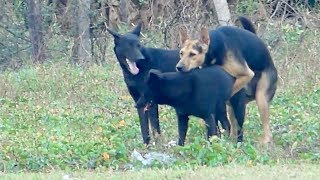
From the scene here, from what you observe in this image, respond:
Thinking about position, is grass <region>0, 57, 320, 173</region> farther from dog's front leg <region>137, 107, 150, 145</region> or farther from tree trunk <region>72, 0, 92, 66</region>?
tree trunk <region>72, 0, 92, 66</region>

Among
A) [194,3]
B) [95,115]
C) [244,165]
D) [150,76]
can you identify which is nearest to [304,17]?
[194,3]

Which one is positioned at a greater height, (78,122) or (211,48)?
(211,48)

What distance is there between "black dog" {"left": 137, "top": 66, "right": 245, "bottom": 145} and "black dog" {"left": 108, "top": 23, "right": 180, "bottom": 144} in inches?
20.8

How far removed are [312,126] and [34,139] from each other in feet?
11.0

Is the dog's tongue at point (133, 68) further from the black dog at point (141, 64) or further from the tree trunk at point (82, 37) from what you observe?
the tree trunk at point (82, 37)

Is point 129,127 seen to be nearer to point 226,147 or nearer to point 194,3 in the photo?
point 226,147

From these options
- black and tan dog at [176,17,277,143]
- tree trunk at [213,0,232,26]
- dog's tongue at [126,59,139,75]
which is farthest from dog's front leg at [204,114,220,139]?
tree trunk at [213,0,232,26]

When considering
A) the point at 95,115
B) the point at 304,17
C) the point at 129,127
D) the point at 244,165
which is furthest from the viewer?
the point at 304,17

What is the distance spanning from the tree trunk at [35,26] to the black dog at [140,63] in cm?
1010

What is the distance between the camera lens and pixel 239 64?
11609 mm

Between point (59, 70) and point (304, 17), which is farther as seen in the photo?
point (304, 17)

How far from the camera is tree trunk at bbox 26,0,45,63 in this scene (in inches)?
864

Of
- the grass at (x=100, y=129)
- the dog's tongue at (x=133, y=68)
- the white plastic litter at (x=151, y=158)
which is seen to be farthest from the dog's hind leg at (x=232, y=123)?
the white plastic litter at (x=151, y=158)

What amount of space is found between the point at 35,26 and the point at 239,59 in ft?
37.2
